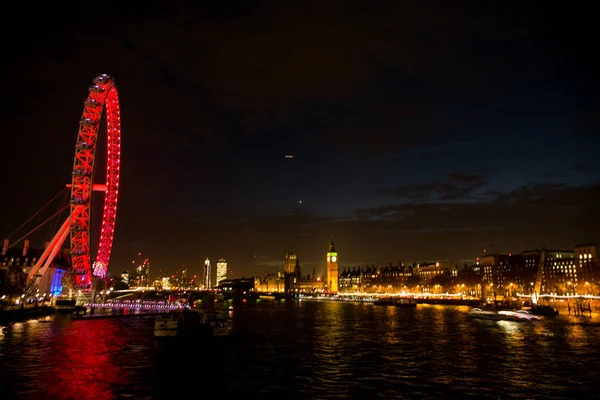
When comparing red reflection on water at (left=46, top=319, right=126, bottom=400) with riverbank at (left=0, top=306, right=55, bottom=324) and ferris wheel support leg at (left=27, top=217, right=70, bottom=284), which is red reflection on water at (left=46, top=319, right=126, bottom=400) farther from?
ferris wheel support leg at (left=27, top=217, right=70, bottom=284)

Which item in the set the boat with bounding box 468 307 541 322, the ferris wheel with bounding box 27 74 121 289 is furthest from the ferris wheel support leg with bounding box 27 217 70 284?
the boat with bounding box 468 307 541 322

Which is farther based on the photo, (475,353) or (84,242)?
(84,242)

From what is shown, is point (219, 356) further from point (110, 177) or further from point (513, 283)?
point (513, 283)

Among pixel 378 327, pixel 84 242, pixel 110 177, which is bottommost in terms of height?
pixel 378 327

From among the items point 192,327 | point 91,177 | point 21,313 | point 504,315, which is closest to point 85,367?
point 192,327

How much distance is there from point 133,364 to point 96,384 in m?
6.58

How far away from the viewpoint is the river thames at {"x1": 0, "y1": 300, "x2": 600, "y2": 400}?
2662cm

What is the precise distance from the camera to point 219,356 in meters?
38.6

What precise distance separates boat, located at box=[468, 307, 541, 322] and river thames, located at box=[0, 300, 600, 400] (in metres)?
19.6

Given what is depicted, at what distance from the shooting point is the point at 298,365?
113 ft

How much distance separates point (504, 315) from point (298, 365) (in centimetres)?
5644

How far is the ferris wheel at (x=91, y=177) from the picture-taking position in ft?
253

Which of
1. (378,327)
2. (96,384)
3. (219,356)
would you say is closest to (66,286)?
(378,327)

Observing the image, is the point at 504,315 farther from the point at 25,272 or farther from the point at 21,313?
the point at 25,272
